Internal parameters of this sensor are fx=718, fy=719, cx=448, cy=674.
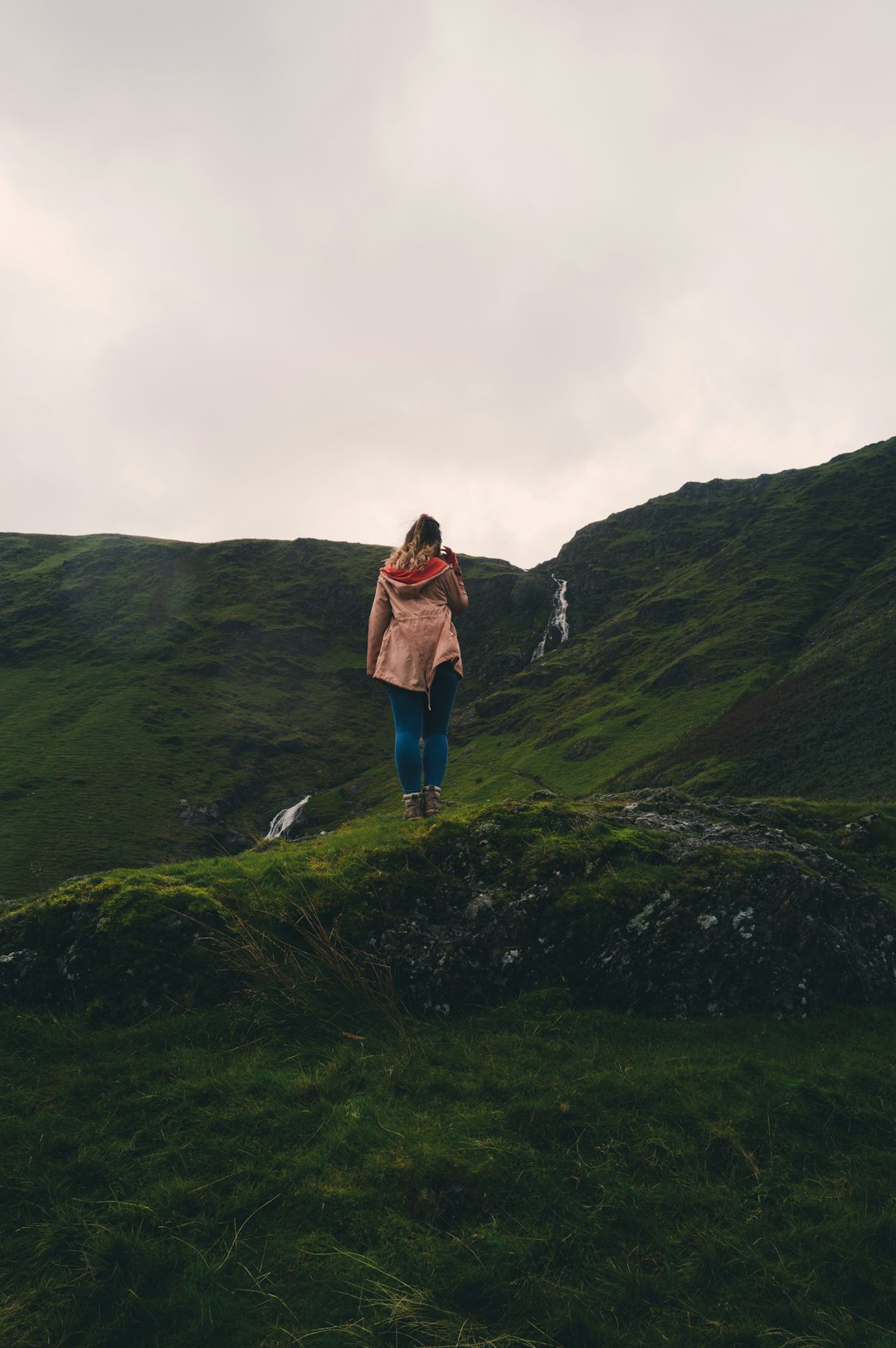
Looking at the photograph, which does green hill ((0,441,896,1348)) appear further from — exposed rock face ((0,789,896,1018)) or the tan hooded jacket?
the tan hooded jacket

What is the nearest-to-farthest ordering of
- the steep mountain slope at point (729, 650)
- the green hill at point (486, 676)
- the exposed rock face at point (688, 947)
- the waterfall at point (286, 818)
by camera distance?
the exposed rock face at point (688, 947) → the steep mountain slope at point (729, 650) → the green hill at point (486, 676) → the waterfall at point (286, 818)

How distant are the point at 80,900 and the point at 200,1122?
125 inches

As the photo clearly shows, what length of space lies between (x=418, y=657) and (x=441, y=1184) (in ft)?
21.1

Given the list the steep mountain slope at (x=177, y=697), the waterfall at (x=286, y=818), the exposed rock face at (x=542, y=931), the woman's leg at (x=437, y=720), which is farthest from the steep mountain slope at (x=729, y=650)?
the woman's leg at (x=437, y=720)

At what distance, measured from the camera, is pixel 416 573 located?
10.5m

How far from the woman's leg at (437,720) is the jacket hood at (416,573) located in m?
1.32

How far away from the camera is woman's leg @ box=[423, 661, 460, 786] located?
33.2 ft

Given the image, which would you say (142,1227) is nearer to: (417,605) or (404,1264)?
(404,1264)

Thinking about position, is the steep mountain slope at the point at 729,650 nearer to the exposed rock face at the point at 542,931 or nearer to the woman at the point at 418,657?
the exposed rock face at the point at 542,931

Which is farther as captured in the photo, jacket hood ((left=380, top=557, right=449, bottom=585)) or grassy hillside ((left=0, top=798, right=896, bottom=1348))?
jacket hood ((left=380, top=557, right=449, bottom=585))

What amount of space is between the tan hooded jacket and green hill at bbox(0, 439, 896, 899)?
47.6 m

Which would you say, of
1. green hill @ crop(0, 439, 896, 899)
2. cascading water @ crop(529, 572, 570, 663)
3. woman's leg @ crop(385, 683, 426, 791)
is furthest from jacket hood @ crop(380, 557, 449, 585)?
cascading water @ crop(529, 572, 570, 663)

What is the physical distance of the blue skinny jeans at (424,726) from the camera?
984 centimetres

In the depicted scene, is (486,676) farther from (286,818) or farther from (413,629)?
(413,629)
